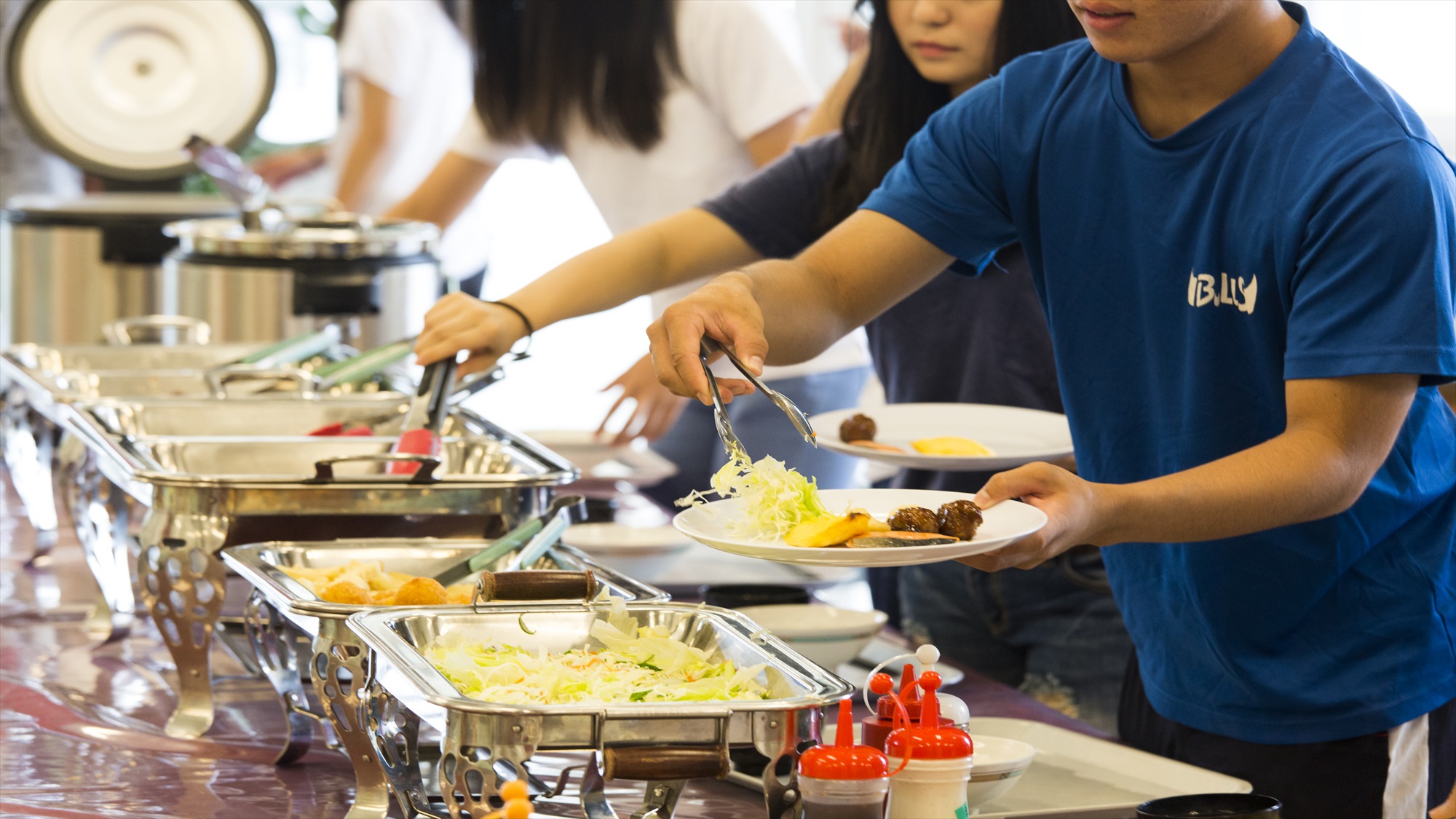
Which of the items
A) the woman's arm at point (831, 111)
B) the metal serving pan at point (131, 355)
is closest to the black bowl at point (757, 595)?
the woman's arm at point (831, 111)

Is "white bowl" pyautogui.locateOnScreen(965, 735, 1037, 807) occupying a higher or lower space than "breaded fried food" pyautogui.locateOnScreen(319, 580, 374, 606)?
lower

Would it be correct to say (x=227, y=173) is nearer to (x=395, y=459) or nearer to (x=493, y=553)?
(x=395, y=459)

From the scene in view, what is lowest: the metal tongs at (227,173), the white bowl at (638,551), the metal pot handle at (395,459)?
the white bowl at (638,551)

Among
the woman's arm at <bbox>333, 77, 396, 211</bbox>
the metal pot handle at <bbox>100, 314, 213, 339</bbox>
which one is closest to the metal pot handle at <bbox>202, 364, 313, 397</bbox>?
the metal pot handle at <bbox>100, 314, 213, 339</bbox>

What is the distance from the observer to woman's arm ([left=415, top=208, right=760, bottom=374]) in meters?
1.74

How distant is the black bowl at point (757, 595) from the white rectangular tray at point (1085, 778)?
31 cm

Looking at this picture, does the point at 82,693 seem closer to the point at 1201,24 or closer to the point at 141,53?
the point at 1201,24

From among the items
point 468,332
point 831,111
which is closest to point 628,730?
point 468,332

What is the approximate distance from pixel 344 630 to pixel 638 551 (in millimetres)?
798

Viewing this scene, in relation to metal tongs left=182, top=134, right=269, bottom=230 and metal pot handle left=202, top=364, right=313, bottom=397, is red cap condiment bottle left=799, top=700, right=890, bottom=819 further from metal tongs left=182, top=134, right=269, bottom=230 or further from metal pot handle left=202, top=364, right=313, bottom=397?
metal tongs left=182, top=134, right=269, bottom=230

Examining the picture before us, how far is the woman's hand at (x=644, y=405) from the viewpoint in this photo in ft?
8.06

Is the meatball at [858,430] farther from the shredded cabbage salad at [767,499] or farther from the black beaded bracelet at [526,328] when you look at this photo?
the shredded cabbage salad at [767,499]

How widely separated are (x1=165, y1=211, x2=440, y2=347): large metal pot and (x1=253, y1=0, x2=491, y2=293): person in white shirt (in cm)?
71

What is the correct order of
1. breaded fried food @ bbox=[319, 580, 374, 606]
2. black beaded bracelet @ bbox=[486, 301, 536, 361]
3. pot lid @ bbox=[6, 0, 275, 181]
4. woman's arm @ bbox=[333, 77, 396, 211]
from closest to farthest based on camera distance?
breaded fried food @ bbox=[319, 580, 374, 606] < black beaded bracelet @ bbox=[486, 301, 536, 361] < pot lid @ bbox=[6, 0, 275, 181] < woman's arm @ bbox=[333, 77, 396, 211]
